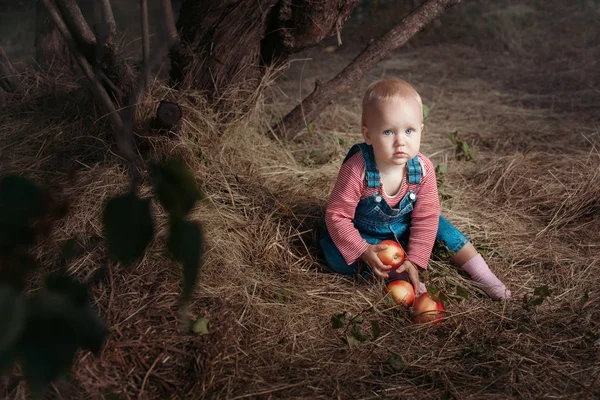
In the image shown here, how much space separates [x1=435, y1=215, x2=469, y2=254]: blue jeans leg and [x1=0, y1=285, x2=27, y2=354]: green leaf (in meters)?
2.34

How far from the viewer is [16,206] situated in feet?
4.10

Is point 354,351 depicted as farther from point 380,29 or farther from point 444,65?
point 380,29

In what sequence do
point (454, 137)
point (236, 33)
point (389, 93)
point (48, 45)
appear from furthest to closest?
1. point (454, 137)
2. point (48, 45)
3. point (236, 33)
4. point (389, 93)

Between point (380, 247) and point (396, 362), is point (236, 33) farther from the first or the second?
point (396, 362)

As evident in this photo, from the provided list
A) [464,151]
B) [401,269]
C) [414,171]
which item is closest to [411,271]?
[401,269]

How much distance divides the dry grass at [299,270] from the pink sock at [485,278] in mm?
55

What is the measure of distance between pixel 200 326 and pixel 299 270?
779 millimetres

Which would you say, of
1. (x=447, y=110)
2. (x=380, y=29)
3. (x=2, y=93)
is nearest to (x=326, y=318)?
(x=2, y=93)

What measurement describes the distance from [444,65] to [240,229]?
423 centimetres

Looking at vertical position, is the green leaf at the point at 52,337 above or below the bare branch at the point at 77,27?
above

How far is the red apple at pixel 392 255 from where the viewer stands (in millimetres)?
2992

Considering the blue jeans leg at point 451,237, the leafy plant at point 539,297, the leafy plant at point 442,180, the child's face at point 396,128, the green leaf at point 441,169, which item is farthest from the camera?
the green leaf at point 441,169

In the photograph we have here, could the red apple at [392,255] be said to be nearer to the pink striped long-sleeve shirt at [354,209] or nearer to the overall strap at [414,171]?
the pink striped long-sleeve shirt at [354,209]

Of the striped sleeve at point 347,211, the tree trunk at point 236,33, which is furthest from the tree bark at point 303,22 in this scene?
the striped sleeve at point 347,211
